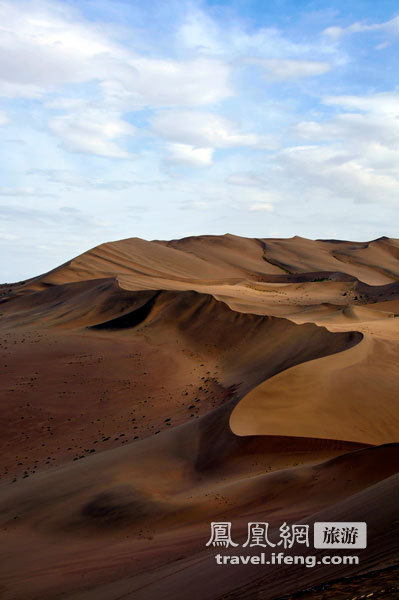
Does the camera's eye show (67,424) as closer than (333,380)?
No

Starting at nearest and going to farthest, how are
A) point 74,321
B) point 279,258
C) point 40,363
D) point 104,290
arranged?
point 40,363, point 74,321, point 104,290, point 279,258

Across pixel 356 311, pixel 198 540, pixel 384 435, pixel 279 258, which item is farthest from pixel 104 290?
pixel 279 258

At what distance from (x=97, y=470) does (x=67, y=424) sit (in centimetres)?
437

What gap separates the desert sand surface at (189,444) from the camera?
517 centimetres

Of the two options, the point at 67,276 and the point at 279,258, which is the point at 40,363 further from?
the point at 279,258

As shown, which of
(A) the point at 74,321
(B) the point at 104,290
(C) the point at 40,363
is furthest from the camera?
(B) the point at 104,290

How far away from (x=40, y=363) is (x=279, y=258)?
38.7 m

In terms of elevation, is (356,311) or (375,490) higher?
(356,311)

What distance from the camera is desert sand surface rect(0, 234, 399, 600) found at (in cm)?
517

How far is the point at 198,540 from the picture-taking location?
6.06 m

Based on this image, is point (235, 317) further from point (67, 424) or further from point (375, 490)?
point (375, 490)

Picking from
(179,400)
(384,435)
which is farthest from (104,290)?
(384,435)

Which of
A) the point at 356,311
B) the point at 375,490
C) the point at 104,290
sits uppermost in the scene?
the point at 104,290

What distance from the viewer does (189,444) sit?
34.4 feet
